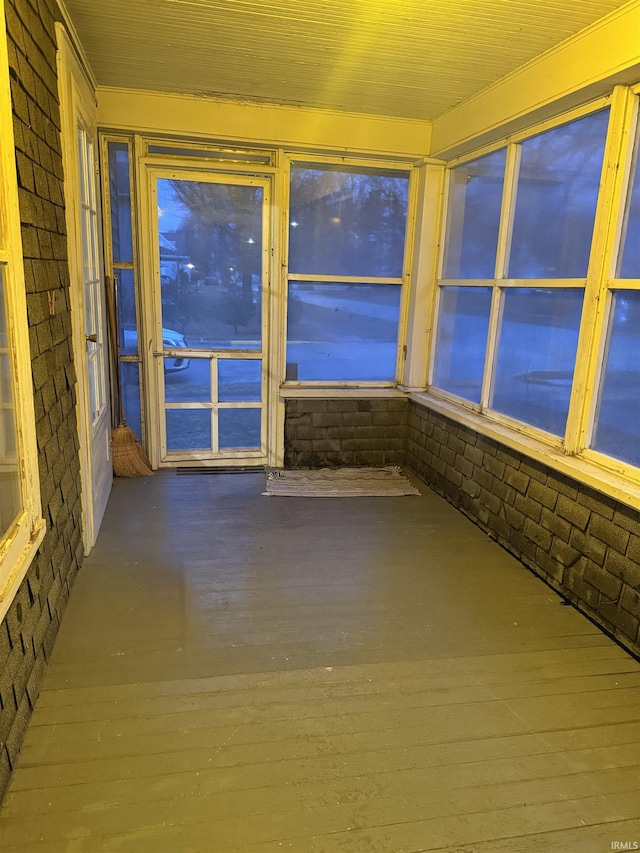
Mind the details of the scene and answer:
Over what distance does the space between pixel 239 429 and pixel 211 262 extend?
1343 mm

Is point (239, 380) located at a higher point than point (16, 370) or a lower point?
lower

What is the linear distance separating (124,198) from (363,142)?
5.93 ft

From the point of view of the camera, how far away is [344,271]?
15.1 feet

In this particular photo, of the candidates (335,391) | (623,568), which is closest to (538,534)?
(623,568)

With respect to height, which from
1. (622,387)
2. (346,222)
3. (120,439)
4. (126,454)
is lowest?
(126,454)

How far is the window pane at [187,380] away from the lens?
448 cm

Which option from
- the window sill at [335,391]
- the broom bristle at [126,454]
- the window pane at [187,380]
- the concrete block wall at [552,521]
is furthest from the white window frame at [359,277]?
the broom bristle at [126,454]

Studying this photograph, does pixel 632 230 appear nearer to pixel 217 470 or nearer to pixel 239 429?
pixel 239 429

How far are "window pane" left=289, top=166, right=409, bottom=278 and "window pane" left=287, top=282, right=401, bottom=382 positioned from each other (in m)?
0.16

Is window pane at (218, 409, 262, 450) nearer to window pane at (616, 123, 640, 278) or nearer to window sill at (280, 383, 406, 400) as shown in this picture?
window sill at (280, 383, 406, 400)

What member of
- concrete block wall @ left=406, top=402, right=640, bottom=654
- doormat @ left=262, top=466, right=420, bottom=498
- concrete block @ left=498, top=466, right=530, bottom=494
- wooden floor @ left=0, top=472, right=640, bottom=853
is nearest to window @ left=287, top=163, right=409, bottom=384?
doormat @ left=262, top=466, right=420, bottom=498

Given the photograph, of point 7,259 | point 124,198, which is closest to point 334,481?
point 124,198

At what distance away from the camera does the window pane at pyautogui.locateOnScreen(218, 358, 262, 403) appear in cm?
457

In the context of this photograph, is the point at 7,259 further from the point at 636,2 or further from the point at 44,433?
the point at 636,2
